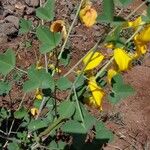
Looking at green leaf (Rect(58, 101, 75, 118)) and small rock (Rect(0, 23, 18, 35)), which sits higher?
green leaf (Rect(58, 101, 75, 118))

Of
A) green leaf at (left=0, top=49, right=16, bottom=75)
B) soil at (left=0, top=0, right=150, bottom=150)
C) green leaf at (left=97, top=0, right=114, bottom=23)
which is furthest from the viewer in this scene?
soil at (left=0, top=0, right=150, bottom=150)

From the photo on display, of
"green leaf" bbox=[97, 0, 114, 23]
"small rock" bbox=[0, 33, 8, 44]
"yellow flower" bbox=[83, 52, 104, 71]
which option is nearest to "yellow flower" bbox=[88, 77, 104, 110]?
"yellow flower" bbox=[83, 52, 104, 71]

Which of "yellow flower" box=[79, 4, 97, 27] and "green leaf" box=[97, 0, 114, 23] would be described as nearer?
"green leaf" box=[97, 0, 114, 23]

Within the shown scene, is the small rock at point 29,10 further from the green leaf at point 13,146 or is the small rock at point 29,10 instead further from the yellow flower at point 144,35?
the yellow flower at point 144,35

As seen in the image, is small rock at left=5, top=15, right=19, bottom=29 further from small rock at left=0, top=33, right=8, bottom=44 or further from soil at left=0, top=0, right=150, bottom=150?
small rock at left=0, top=33, right=8, bottom=44

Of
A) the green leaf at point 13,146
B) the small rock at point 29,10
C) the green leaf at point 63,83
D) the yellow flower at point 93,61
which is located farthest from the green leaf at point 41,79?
the small rock at point 29,10

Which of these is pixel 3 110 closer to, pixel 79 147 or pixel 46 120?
pixel 46 120
